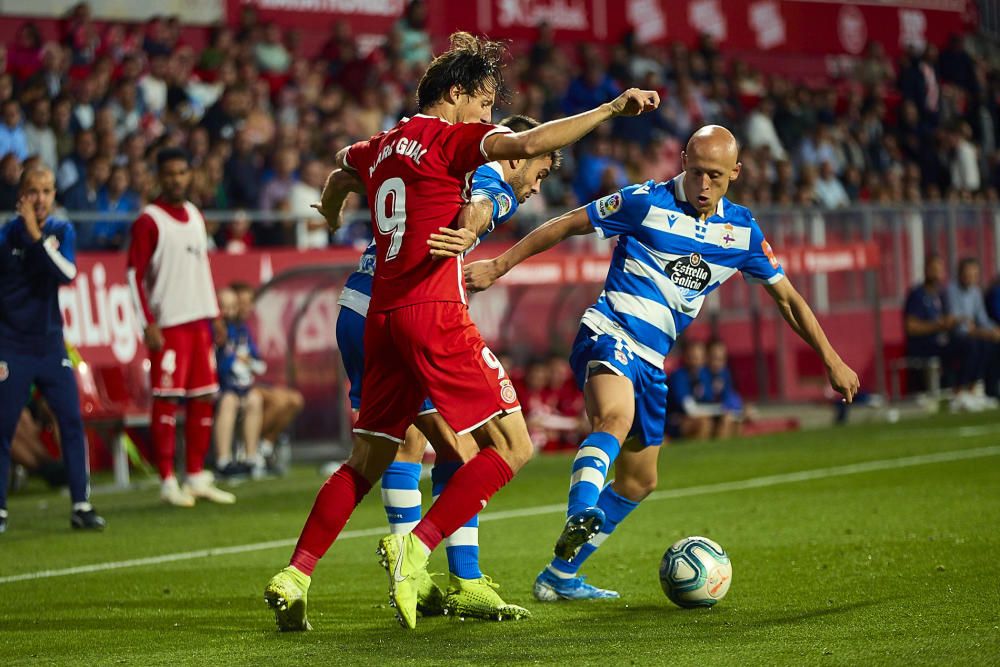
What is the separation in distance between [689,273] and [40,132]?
9.73 meters

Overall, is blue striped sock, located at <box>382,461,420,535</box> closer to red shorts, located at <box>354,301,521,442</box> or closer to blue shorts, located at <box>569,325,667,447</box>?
red shorts, located at <box>354,301,521,442</box>

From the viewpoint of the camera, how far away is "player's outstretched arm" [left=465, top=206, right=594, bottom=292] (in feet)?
21.3

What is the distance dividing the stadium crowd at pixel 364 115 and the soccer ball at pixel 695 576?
4408 millimetres

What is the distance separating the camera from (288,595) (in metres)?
5.86

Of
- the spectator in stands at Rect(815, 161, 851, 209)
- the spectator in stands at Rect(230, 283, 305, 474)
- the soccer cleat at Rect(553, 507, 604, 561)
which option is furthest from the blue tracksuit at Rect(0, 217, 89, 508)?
the spectator in stands at Rect(815, 161, 851, 209)

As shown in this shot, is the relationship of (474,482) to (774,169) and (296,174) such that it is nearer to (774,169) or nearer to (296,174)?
(296,174)

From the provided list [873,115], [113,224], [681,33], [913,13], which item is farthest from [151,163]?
[913,13]

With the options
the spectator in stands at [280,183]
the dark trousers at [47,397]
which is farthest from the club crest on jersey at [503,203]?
the spectator in stands at [280,183]

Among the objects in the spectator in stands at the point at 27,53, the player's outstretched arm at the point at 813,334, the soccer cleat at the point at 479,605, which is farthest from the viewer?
the spectator in stands at the point at 27,53

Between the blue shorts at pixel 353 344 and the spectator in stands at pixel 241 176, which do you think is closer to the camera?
the blue shorts at pixel 353 344

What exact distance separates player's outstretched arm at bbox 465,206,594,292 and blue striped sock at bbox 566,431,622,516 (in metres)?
0.81

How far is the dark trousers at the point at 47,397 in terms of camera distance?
9.91m

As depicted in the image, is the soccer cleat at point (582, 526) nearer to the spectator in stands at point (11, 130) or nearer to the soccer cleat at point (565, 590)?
the soccer cleat at point (565, 590)

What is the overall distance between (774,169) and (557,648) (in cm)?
1693
